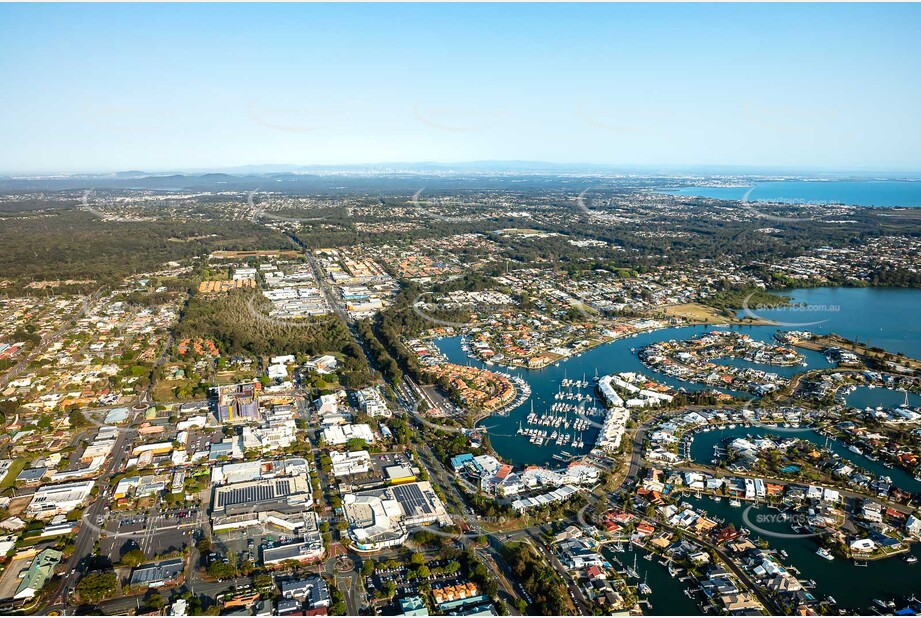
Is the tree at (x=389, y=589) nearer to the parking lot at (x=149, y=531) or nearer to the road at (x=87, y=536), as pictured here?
the parking lot at (x=149, y=531)

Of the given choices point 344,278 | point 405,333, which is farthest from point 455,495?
point 344,278

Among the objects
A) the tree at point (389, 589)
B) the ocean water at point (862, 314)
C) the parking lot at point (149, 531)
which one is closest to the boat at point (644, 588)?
the tree at point (389, 589)

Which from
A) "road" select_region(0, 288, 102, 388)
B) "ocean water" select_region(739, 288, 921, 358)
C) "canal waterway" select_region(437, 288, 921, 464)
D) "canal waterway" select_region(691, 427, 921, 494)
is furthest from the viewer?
"ocean water" select_region(739, 288, 921, 358)

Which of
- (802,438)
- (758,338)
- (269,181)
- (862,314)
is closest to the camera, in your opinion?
(802,438)

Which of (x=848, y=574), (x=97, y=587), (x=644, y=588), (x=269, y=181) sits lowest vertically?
(x=848, y=574)

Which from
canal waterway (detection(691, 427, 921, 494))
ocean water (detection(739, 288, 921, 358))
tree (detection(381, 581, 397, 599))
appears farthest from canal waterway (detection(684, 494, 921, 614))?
ocean water (detection(739, 288, 921, 358))

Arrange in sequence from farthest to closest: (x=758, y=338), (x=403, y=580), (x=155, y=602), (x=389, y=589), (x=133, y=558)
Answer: (x=758, y=338) → (x=133, y=558) → (x=403, y=580) → (x=389, y=589) → (x=155, y=602)

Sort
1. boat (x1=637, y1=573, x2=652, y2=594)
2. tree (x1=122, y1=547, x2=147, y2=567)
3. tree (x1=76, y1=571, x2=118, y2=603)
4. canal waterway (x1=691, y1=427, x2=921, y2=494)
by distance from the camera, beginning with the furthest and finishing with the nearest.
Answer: canal waterway (x1=691, y1=427, x2=921, y2=494) → tree (x1=122, y1=547, x2=147, y2=567) → boat (x1=637, y1=573, x2=652, y2=594) → tree (x1=76, y1=571, x2=118, y2=603)

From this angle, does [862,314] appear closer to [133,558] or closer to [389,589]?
[389,589]

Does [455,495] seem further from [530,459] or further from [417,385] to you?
[417,385]

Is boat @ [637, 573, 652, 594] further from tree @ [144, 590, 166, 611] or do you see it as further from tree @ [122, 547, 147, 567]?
tree @ [122, 547, 147, 567]

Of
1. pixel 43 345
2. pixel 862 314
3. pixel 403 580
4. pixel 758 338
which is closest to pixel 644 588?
pixel 403 580
